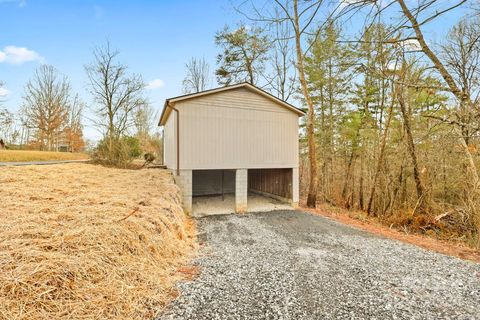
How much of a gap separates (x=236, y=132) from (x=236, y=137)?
0.18 metres

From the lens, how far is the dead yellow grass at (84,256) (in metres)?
2.04

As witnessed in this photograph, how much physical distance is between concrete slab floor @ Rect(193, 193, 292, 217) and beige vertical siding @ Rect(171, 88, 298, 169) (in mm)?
1618

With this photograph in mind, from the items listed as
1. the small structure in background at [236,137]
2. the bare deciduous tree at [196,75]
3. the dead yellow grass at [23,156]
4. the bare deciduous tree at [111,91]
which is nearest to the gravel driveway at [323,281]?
the small structure in background at [236,137]

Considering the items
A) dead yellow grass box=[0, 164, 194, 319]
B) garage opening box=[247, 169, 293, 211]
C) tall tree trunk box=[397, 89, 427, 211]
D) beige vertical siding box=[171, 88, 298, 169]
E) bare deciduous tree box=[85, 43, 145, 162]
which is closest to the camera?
dead yellow grass box=[0, 164, 194, 319]

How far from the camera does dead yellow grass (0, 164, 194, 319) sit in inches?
80.4

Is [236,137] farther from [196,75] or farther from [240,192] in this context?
[196,75]

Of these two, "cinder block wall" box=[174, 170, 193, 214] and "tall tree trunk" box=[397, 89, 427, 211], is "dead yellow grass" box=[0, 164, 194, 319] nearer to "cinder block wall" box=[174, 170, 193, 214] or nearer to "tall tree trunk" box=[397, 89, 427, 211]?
"cinder block wall" box=[174, 170, 193, 214]

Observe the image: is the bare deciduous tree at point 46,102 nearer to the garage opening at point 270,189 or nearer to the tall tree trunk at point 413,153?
the garage opening at point 270,189

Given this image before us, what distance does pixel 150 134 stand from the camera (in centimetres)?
2120

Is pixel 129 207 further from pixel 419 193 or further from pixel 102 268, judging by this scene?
pixel 419 193

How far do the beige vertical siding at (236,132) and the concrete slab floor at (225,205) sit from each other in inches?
63.7

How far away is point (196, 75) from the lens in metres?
18.8

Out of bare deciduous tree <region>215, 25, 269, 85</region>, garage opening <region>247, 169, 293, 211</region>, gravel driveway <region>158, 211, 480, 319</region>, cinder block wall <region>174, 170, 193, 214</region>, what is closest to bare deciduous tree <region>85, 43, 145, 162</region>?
bare deciduous tree <region>215, 25, 269, 85</region>

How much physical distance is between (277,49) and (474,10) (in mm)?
12280
